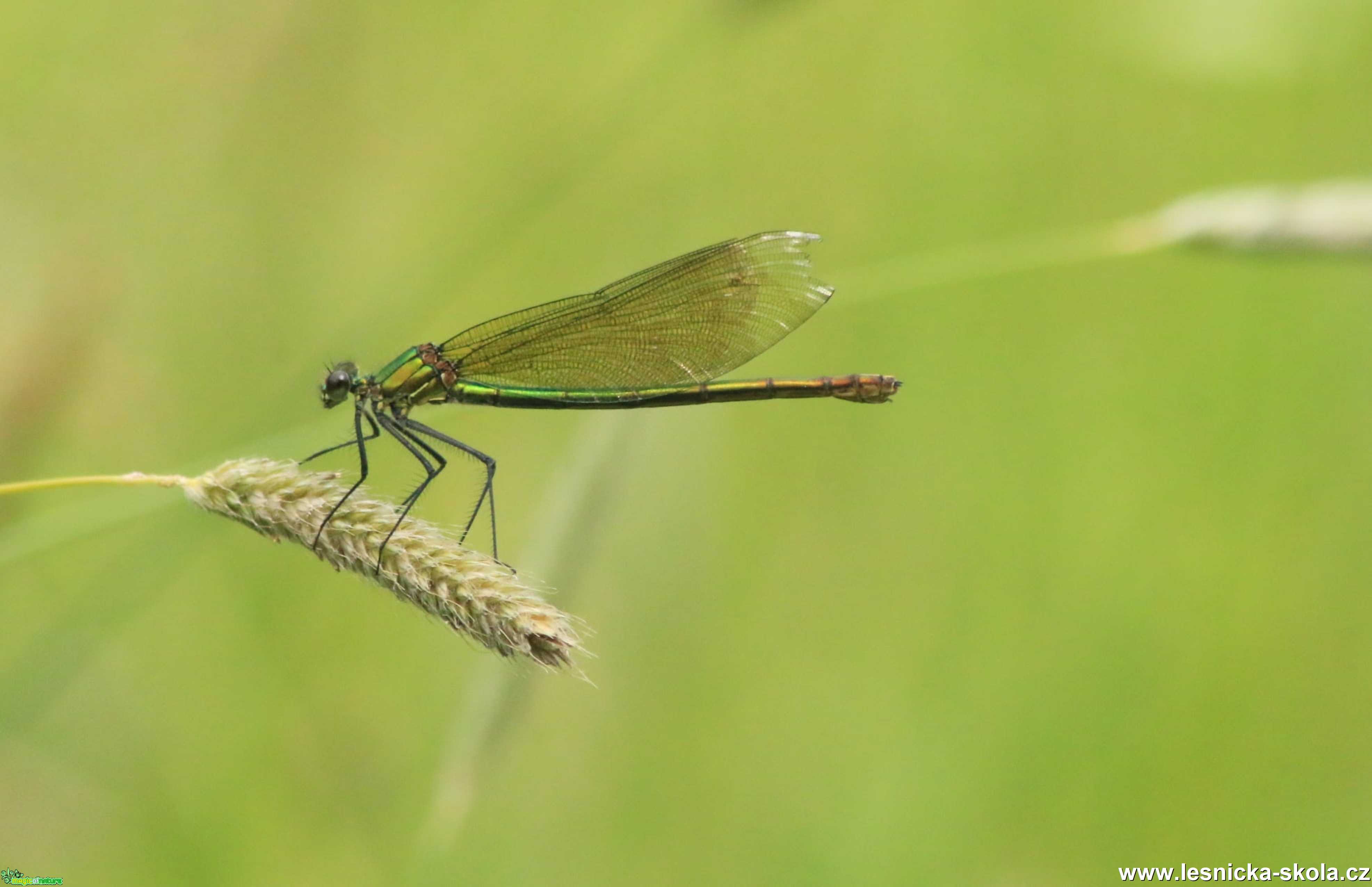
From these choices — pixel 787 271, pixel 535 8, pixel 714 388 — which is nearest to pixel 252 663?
pixel 714 388

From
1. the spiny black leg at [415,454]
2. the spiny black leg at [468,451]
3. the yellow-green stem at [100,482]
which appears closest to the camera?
the yellow-green stem at [100,482]

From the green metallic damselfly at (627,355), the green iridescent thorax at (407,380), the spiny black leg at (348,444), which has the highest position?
the green metallic damselfly at (627,355)

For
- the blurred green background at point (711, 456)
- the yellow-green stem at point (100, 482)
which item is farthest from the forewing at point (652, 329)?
the yellow-green stem at point (100, 482)

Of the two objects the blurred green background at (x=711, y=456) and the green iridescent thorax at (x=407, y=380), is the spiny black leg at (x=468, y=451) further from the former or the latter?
the blurred green background at (x=711, y=456)

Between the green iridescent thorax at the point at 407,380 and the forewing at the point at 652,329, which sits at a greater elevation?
the forewing at the point at 652,329

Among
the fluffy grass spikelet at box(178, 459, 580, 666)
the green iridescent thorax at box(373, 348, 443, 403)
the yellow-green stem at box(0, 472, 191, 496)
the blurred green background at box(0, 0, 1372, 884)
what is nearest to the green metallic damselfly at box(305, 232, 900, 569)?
the green iridescent thorax at box(373, 348, 443, 403)

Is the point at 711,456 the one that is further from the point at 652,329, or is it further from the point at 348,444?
the point at 348,444
